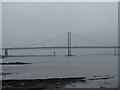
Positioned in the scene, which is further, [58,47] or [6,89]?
[58,47]

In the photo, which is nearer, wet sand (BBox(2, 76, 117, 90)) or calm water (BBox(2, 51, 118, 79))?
wet sand (BBox(2, 76, 117, 90))

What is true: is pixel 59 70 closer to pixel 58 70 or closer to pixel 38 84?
pixel 58 70

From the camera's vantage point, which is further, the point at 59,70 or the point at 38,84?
the point at 59,70

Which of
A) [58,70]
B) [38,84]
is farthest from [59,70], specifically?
[38,84]

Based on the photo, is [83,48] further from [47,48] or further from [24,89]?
[24,89]

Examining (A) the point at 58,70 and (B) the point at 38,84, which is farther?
(A) the point at 58,70

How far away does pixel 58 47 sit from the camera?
188 feet

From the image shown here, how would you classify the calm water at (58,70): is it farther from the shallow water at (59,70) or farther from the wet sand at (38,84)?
the wet sand at (38,84)

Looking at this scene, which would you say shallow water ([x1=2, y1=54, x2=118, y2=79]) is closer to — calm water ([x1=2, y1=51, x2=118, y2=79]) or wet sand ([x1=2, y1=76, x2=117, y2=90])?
calm water ([x1=2, y1=51, x2=118, y2=79])

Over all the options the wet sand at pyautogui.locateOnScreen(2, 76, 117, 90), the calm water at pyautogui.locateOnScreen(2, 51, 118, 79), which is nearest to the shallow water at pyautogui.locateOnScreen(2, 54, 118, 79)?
the calm water at pyautogui.locateOnScreen(2, 51, 118, 79)

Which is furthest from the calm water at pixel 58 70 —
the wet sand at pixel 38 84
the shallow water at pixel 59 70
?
the wet sand at pixel 38 84

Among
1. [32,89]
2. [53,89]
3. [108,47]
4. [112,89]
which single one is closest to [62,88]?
[53,89]

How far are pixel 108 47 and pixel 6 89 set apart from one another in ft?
151

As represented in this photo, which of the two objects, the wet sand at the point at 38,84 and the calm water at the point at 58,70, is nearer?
the wet sand at the point at 38,84
